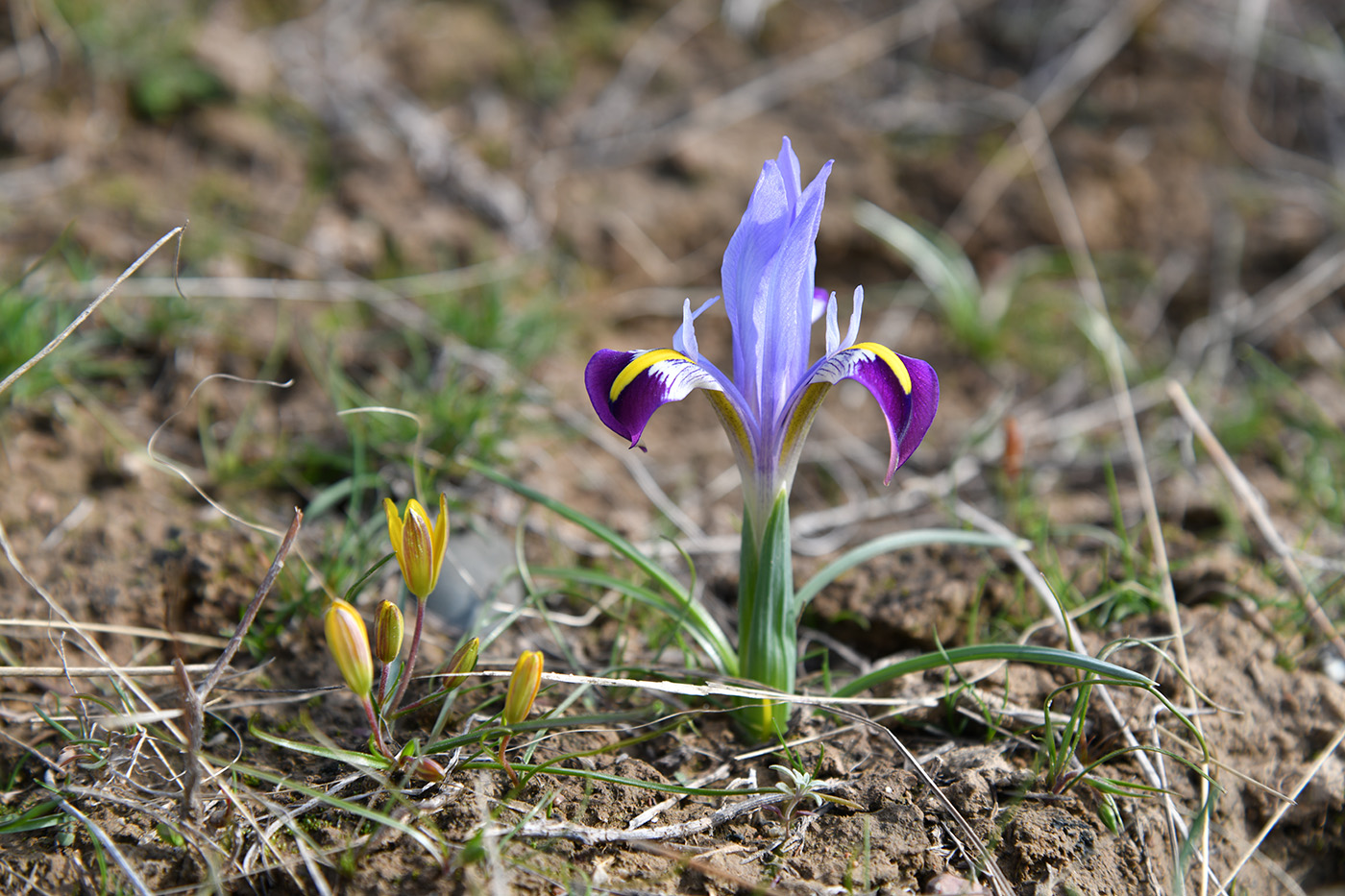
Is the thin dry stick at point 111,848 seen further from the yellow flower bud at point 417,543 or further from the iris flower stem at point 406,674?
the yellow flower bud at point 417,543

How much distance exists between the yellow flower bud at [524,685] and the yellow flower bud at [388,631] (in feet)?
0.81

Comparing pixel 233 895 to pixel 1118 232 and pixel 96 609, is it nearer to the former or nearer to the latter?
pixel 96 609

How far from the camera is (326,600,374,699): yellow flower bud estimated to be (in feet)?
5.32

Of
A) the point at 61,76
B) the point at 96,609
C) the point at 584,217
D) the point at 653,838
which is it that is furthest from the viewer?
the point at 584,217

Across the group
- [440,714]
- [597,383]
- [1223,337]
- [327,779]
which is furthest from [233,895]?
[1223,337]

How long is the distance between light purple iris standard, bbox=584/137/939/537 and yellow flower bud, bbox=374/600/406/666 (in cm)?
56

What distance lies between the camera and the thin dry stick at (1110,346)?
2.38 metres

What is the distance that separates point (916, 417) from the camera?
170cm

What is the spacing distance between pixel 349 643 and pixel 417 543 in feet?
0.77

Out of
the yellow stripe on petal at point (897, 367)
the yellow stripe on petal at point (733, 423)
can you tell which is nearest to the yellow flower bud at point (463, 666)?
the yellow stripe on petal at point (733, 423)

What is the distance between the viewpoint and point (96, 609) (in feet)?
7.70

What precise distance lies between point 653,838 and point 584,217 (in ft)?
10.4

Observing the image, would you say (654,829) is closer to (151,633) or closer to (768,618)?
(768,618)

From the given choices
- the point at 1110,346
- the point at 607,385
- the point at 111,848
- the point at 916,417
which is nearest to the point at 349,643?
the point at 111,848
